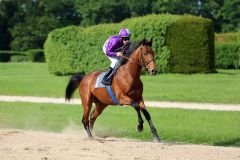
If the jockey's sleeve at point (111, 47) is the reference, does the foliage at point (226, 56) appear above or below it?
below

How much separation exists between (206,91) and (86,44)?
44.6ft

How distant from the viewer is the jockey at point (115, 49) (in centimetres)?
1282

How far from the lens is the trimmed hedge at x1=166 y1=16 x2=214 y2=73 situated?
34.2m

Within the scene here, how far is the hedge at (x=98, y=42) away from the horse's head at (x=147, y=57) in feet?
71.7

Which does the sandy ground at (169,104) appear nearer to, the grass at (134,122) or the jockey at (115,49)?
the grass at (134,122)

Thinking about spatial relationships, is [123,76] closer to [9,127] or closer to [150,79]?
[9,127]

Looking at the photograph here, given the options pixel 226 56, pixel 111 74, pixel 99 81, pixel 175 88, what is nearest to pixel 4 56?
pixel 226 56

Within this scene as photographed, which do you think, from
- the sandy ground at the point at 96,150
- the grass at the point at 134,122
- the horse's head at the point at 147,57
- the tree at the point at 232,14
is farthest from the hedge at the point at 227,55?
the tree at the point at 232,14

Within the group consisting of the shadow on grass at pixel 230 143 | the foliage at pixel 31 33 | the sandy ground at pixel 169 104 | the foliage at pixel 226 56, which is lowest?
the foliage at pixel 31 33

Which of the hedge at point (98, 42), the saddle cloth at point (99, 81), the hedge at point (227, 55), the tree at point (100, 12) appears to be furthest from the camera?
the tree at point (100, 12)

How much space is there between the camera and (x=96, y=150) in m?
10.8

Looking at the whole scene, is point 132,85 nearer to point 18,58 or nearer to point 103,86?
point 103,86

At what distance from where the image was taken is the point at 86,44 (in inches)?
1481

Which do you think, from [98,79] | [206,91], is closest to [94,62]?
[206,91]
